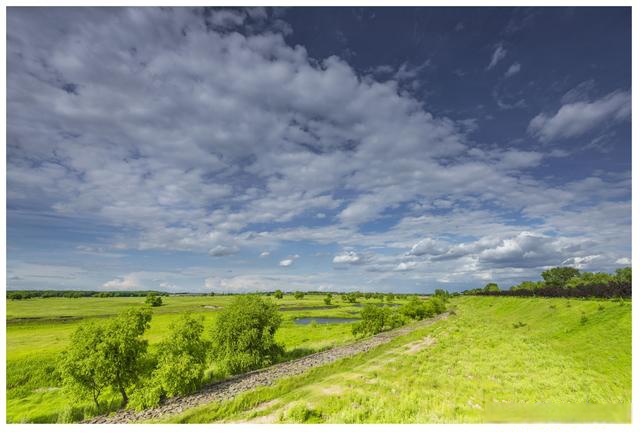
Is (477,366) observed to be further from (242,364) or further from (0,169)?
(0,169)

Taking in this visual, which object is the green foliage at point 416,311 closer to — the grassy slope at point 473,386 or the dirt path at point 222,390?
the grassy slope at point 473,386

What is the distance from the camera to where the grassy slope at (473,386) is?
61.0ft

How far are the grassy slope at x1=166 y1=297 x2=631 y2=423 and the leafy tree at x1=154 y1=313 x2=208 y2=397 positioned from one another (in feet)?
15.7

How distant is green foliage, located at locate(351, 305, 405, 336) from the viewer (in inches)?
3002

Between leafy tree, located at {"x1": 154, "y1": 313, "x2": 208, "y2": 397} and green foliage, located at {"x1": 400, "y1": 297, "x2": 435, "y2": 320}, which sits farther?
green foliage, located at {"x1": 400, "y1": 297, "x2": 435, "y2": 320}

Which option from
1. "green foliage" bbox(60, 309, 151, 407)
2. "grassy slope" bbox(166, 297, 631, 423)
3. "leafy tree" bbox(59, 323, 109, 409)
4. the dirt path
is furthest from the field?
"green foliage" bbox(60, 309, 151, 407)

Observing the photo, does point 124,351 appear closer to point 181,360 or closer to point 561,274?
point 181,360

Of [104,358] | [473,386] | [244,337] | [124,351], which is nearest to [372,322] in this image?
[244,337]

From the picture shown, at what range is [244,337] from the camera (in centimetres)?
4347

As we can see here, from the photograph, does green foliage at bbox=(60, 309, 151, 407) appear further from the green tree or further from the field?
the field

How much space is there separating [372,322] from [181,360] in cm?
5607

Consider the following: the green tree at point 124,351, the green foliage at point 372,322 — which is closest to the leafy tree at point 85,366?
the green tree at point 124,351

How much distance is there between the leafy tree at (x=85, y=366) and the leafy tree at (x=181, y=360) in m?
4.54
